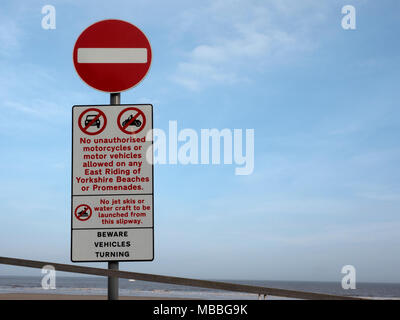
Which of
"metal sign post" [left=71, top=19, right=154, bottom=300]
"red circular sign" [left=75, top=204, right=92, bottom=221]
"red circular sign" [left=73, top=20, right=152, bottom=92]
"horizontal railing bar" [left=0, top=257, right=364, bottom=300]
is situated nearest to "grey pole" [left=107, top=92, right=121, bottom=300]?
"metal sign post" [left=71, top=19, right=154, bottom=300]

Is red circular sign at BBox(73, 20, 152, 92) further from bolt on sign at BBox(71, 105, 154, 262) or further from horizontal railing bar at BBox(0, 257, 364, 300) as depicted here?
horizontal railing bar at BBox(0, 257, 364, 300)

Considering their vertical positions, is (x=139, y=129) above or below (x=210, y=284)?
above

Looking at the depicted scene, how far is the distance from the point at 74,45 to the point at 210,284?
222 centimetres

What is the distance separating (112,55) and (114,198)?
114 cm

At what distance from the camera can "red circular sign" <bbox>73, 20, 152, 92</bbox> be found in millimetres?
3711

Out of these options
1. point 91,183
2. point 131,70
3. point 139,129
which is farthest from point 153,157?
point 131,70

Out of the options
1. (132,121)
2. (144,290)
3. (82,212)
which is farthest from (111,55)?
(144,290)

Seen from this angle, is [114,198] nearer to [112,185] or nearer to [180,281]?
[112,185]

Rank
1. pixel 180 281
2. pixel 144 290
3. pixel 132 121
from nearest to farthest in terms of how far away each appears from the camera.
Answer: pixel 180 281, pixel 132 121, pixel 144 290

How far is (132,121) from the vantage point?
3.53 m

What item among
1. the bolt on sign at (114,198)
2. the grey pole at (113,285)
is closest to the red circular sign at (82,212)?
the bolt on sign at (114,198)
